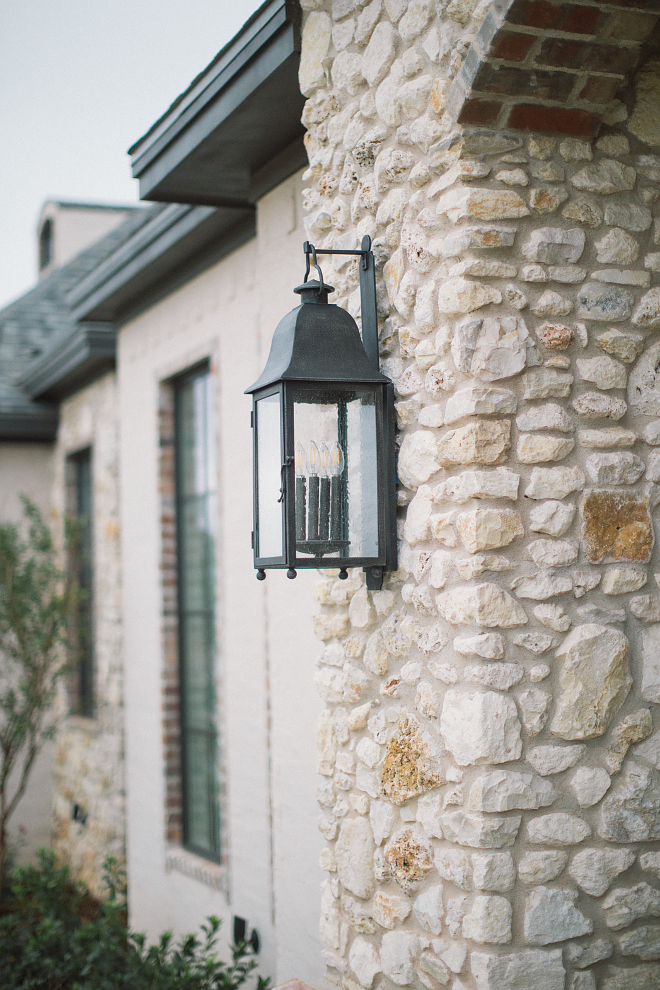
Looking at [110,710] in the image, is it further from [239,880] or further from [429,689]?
[429,689]

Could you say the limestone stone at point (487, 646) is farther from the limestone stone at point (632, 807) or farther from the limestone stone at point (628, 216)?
the limestone stone at point (628, 216)

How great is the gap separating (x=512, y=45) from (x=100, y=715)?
5.49m

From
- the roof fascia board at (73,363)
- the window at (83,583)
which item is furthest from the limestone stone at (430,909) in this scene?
the window at (83,583)

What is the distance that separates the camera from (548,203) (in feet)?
7.29

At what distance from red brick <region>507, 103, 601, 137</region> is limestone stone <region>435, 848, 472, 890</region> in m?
1.75

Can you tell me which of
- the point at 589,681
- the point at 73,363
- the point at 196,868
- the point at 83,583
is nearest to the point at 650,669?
the point at 589,681

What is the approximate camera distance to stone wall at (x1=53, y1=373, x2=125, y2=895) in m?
6.21

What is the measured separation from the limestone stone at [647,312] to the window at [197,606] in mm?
3018

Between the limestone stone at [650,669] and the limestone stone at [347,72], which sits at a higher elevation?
the limestone stone at [347,72]

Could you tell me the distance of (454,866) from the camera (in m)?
2.11

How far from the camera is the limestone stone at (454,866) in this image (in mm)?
2070

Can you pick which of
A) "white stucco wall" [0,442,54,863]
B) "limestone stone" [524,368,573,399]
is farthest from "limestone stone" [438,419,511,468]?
"white stucco wall" [0,442,54,863]

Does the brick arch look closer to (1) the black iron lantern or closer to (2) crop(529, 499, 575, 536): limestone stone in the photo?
(1) the black iron lantern

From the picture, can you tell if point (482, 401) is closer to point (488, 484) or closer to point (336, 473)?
point (488, 484)
